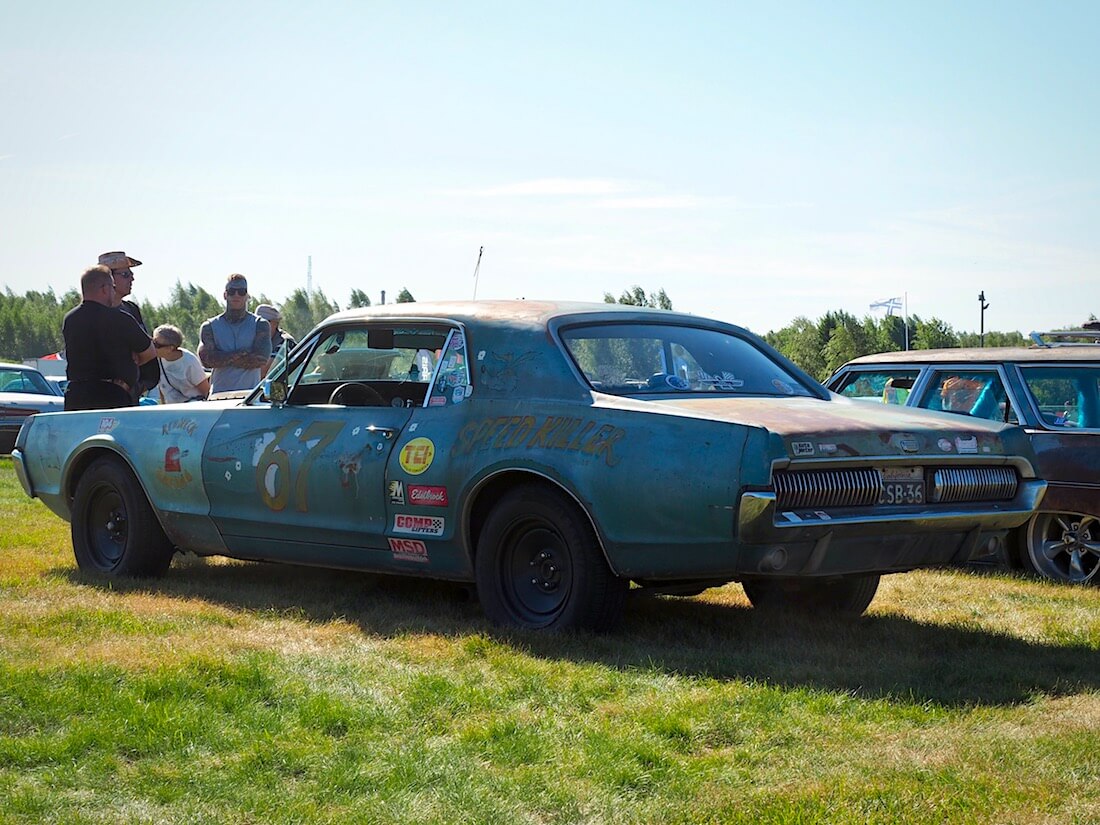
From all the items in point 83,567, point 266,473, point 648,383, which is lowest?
point 83,567

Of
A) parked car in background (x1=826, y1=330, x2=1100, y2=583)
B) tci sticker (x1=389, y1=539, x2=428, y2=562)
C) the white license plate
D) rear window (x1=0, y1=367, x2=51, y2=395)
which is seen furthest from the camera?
rear window (x1=0, y1=367, x2=51, y2=395)

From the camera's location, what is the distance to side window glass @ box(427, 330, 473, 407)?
662 centimetres

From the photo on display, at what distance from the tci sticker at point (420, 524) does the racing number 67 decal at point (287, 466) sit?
0.59 metres

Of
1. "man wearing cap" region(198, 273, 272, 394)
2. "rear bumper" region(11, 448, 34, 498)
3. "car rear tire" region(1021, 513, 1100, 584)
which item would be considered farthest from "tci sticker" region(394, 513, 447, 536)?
"man wearing cap" region(198, 273, 272, 394)

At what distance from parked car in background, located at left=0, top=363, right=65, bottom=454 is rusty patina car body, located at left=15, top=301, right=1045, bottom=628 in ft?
42.7

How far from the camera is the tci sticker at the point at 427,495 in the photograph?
646 cm

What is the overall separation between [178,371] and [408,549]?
18.6 feet

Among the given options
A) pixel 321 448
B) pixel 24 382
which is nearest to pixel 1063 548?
pixel 321 448

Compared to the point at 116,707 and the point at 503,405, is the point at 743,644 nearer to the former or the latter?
the point at 503,405

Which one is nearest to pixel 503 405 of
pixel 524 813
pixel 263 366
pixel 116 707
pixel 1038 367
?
pixel 116 707

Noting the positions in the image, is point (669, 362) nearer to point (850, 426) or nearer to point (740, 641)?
point (850, 426)

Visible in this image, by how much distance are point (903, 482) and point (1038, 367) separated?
325 centimetres

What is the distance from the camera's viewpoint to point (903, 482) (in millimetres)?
5910

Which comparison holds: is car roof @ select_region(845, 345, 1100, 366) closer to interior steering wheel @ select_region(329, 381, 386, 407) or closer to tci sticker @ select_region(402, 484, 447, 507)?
interior steering wheel @ select_region(329, 381, 386, 407)
